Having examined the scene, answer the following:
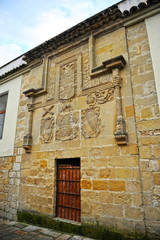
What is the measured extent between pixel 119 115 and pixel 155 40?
1.63 metres

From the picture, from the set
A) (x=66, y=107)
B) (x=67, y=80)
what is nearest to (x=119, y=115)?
(x=66, y=107)

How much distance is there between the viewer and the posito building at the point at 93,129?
8.89ft

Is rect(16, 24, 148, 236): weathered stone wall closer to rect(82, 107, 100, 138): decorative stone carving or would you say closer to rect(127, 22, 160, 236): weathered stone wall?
rect(82, 107, 100, 138): decorative stone carving

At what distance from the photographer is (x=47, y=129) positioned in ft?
13.3

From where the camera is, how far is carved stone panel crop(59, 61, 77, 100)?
3.96 meters

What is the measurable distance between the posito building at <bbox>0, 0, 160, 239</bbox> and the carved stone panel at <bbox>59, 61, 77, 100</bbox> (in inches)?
1.2

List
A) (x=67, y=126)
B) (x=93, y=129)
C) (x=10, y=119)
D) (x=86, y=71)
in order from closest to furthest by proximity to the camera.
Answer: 1. (x=93, y=129)
2. (x=67, y=126)
3. (x=86, y=71)
4. (x=10, y=119)

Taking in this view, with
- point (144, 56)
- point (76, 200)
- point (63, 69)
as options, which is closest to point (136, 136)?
point (144, 56)

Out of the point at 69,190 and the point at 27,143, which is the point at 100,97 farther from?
the point at 27,143

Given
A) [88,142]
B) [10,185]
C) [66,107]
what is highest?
[66,107]

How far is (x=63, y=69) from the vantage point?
4.36 meters

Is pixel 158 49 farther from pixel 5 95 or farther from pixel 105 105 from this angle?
pixel 5 95

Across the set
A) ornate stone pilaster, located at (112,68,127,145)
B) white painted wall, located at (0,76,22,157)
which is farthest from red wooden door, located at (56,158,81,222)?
white painted wall, located at (0,76,22,157)

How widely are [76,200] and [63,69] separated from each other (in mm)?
3288
